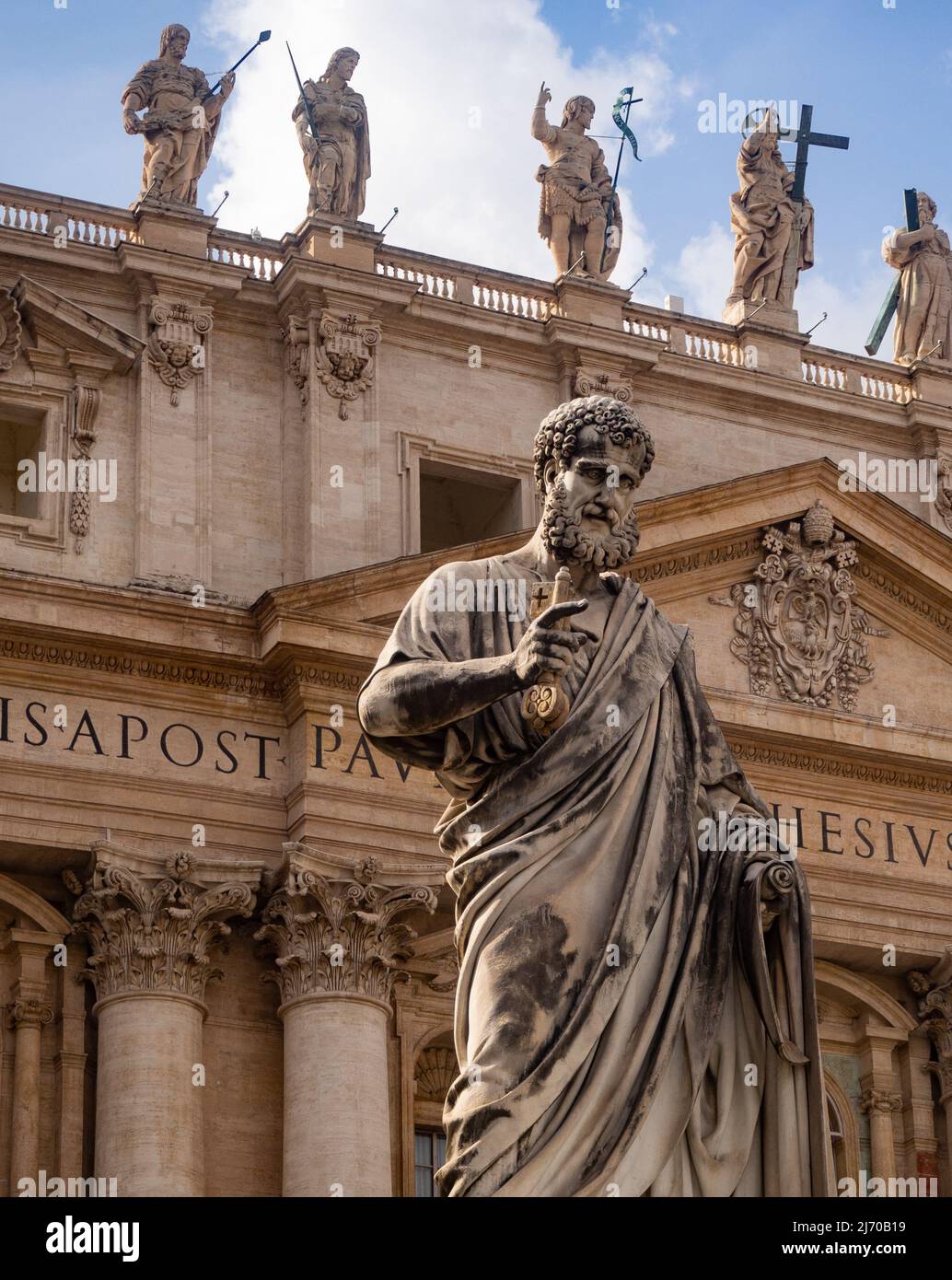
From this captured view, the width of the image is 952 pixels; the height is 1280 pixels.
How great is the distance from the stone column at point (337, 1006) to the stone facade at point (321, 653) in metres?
0.04

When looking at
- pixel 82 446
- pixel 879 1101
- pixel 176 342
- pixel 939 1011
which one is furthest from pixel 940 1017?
pixel 82 446

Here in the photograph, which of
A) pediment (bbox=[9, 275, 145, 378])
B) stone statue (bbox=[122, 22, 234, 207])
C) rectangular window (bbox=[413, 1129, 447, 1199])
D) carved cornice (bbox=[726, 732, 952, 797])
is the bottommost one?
rectangular window (bbox=[413, 1129, 447, 1199])

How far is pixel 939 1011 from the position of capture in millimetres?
25953

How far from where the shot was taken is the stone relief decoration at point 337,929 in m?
22.2

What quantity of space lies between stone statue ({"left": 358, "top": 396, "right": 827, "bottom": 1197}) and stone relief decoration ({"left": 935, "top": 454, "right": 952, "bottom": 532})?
22.7 m

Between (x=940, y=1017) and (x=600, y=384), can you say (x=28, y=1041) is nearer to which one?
(x=600, y=384)

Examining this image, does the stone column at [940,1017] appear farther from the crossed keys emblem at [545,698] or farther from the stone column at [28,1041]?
the crossed keys emblem at [545,698]

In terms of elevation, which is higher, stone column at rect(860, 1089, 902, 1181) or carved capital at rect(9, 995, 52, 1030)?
carved capital at rect(9, 995, 52, 1030)

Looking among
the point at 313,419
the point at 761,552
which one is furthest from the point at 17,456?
the point at 761,552

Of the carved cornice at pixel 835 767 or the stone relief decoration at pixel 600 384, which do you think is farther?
the stone relief decoration at pixel 600 384

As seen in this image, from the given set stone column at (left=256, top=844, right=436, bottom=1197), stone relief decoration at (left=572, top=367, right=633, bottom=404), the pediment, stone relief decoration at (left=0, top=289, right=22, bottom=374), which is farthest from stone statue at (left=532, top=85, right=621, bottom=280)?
stone column at (left=256, top=844, right=436, bottom=1197)

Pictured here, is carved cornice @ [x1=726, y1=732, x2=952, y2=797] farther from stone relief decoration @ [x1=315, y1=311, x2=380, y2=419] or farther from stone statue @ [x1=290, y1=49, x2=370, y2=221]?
stone statue @ [x1=290, y1=49, x2=370, y2=221]

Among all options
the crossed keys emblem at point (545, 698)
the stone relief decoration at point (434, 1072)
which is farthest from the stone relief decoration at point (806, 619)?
the crossed keys emblem at point (545, 698)

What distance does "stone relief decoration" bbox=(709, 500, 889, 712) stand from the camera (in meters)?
25.9
